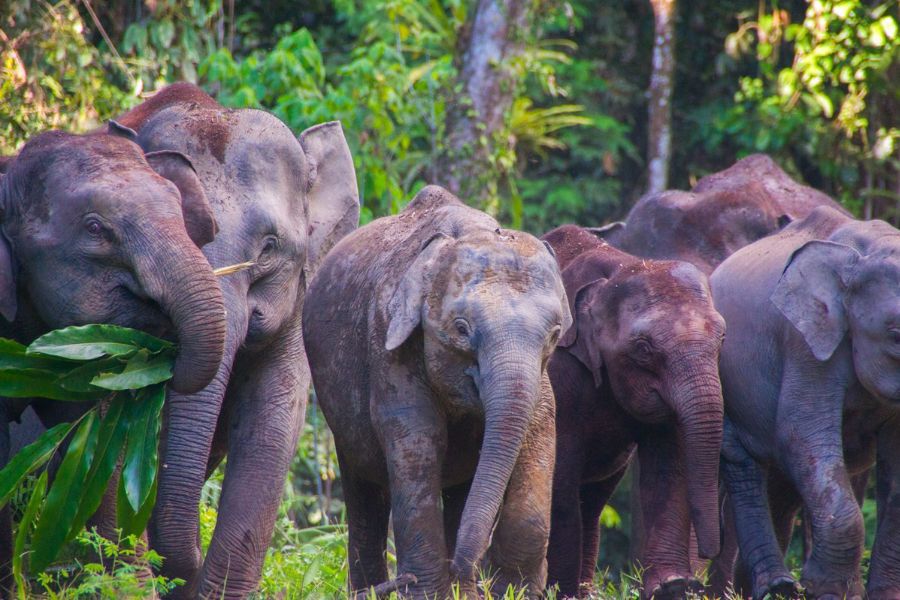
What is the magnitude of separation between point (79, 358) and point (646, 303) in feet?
9.28

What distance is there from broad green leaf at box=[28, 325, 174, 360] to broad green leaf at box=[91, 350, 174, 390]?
0.03m

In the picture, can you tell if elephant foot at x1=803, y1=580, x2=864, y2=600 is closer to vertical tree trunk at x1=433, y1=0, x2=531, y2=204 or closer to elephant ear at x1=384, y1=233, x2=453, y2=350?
elephant ear at x1=384, y1=233, x2=453, y2=350

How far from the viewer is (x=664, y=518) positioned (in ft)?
24.0

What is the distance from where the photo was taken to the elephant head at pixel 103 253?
5.56 m

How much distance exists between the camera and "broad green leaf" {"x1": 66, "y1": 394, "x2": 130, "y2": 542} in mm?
5707

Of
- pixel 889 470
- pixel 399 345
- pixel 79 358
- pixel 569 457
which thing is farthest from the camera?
pixel 569 457

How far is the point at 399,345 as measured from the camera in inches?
239

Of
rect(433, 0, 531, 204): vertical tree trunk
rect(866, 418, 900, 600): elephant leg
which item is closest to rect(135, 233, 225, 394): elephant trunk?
rect(866, 418, 900, 600): elephant leg

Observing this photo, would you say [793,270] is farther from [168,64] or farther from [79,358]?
[168,64]

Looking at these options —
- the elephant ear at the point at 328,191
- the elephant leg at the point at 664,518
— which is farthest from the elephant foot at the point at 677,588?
the elephant ear at the point at 328,191

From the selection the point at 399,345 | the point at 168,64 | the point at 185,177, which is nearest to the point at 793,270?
the point at 399,345

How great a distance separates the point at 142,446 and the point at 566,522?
9.05ft

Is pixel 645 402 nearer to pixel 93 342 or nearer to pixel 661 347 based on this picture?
pixel 661 347

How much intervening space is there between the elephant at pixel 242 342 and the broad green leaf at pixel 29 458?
0.59 meters
